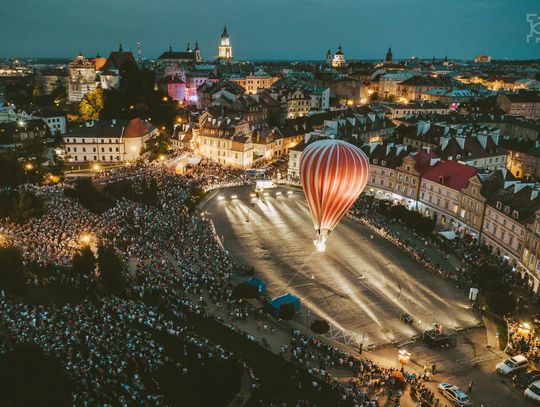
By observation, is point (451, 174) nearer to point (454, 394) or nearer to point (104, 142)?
point (454, 394)

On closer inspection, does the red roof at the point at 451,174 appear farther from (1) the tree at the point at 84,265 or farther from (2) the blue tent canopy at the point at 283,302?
(1) the tree at the point at 84,265

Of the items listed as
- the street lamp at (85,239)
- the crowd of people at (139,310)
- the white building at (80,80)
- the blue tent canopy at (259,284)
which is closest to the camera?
the crowd of people at (139,310)

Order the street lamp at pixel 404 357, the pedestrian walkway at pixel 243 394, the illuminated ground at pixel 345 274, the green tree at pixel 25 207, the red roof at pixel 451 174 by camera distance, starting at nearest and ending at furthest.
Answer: the pedestrian walkway at pixel 243 394, the street lamp at pixel 404 357, the illuminated ground at pixel 345 274, the green tree at pixel 25 207, the red roof at pixel 451 174

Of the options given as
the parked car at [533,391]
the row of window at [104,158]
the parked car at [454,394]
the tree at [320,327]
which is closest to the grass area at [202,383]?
the tree at [320,327]

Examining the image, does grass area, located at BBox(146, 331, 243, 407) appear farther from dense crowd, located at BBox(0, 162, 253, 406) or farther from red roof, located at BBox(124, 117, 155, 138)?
red roof, located at BBox(124, 117, 155, 138)

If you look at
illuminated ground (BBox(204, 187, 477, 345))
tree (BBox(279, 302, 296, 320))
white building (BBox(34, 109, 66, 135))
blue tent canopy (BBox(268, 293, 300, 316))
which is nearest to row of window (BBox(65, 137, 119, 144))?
white building (BBox(34, 109, 66, 135))

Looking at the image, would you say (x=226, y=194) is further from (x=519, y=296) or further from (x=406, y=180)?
(x=519, y=296)

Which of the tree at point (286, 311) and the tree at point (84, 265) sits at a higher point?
the tree at point (84, 265)
